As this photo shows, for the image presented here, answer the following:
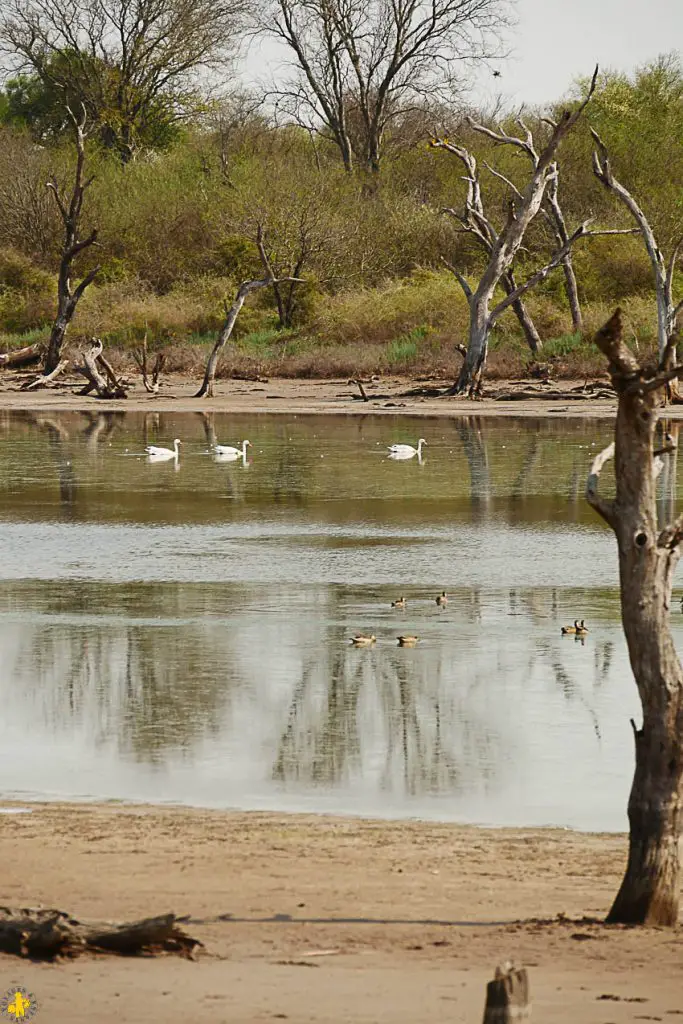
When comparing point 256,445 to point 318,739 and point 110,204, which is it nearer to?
point 318,739

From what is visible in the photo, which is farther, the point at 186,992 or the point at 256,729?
the point at 256,729

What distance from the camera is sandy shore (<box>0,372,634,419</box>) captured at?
109ft

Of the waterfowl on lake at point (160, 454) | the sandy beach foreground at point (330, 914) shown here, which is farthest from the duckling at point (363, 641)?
the waterfowl on lake at point (160, 454)

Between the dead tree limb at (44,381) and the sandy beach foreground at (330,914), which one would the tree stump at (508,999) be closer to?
the sandy beach foreground at (330,914)

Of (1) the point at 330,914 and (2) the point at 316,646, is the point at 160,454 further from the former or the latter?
(1) the point at 330,914

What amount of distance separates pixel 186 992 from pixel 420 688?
5.07m

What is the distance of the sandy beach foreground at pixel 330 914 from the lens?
5055 mm

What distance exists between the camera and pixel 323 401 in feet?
117

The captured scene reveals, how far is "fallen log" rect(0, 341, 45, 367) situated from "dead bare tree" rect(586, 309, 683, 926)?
1450 inches

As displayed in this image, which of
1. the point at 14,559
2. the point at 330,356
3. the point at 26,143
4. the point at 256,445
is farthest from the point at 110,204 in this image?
the point at 14,559

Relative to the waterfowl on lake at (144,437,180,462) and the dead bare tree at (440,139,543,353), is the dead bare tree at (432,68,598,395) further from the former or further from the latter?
the waterfowl on lake at (144,437,180,462)

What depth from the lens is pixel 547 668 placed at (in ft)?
34.9

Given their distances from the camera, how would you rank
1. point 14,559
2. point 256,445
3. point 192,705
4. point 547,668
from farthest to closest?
point 256,445 < point 14,559 < point 547,668 < point 192,705

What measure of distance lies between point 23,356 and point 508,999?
130 ft
